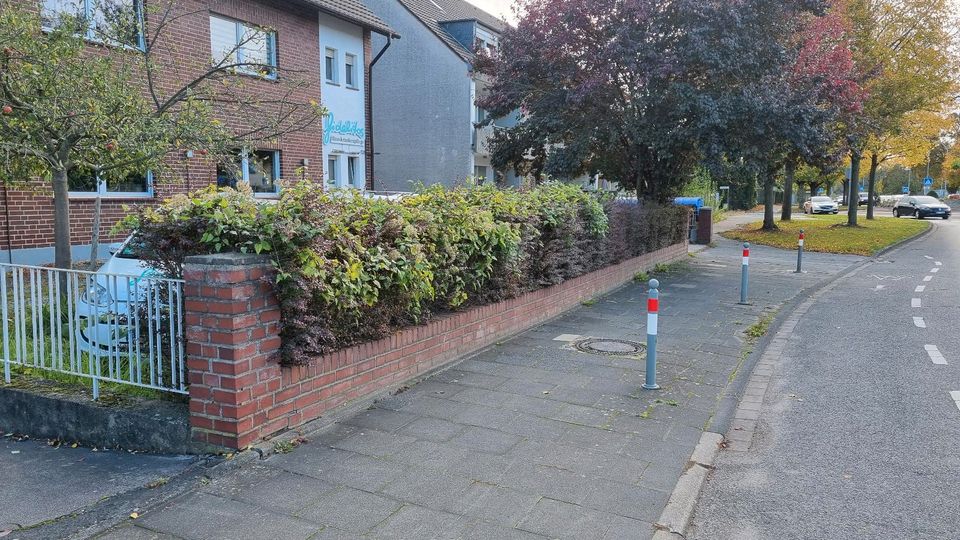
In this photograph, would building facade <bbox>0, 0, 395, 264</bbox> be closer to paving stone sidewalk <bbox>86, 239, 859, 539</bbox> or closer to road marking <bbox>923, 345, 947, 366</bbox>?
paving stone sidewalk <bbox>86, 239, 859, 539</bbox>

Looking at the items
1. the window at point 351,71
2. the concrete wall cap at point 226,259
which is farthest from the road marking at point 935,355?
the window at point 351,71

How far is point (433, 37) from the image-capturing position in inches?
1047

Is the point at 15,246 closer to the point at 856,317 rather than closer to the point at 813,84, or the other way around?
the point at 856,317

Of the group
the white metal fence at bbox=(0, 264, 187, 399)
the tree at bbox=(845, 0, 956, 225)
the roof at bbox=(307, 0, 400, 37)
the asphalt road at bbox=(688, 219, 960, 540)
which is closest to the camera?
the asphalt road at bbox=(688, 219, 960, 540)

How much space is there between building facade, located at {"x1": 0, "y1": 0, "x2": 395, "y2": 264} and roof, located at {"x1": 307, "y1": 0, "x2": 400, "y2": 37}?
1.4 inches

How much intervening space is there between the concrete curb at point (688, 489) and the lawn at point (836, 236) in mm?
19261

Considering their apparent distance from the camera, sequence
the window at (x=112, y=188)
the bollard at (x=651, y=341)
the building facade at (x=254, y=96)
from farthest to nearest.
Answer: the window at (x=112, y=188)
the building facade at (x=254, y=96)
the bollard at (x=651, y=341)

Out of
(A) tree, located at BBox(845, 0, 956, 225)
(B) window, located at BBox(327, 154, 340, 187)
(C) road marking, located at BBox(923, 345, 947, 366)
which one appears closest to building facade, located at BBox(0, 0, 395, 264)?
(B) window, located at BBox(327, 154, 340, 187)

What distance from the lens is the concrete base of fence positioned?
15.3ft

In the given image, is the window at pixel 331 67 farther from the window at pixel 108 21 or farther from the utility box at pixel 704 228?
the utility box at pixel 704 228

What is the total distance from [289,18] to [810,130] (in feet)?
40.0

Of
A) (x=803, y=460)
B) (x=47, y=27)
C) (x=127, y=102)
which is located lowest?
(x=803, y=460)

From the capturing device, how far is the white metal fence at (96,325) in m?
4.74

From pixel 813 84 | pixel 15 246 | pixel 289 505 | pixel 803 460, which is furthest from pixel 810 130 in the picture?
pixel 15 246
